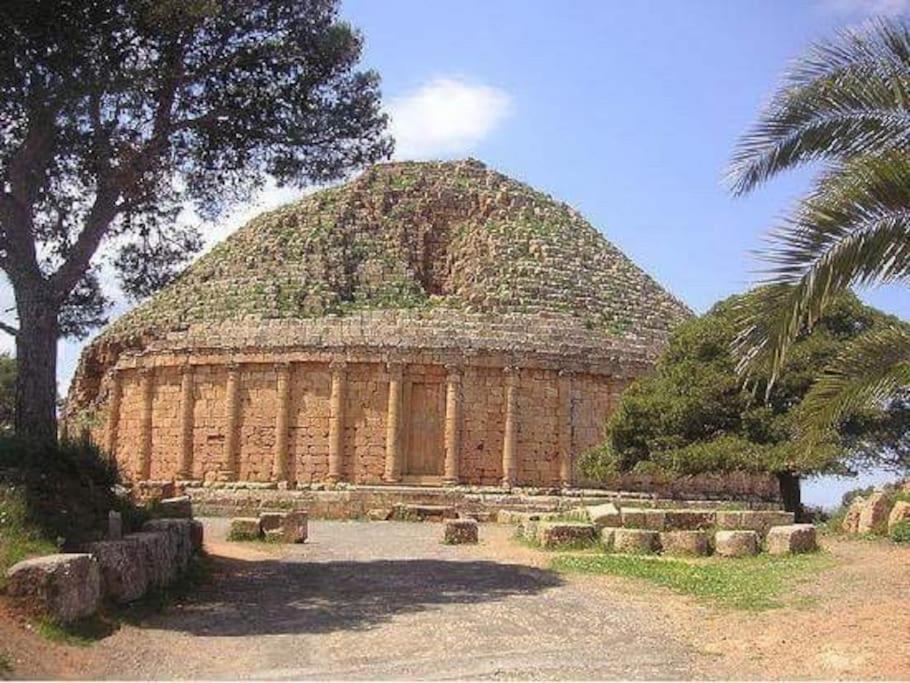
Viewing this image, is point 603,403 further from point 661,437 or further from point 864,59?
point 864,59

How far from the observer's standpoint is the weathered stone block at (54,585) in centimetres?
845

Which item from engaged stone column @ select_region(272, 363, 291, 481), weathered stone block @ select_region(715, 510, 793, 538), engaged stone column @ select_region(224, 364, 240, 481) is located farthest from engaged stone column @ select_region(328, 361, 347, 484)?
weathered stone block @ select_region(715, 510, 793, 538)

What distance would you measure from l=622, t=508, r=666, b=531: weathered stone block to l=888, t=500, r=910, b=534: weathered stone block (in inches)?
143

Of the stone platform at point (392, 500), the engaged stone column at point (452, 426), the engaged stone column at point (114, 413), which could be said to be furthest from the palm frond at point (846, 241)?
the engaged stone column at point (114, 413)

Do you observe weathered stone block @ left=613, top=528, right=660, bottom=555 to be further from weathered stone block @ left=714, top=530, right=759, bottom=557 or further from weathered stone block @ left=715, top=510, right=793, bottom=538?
weathered stone block @ left=715, top=510, right=793, bottom=538

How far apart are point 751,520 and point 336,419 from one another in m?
15.4

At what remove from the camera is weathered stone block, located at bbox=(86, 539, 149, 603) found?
1008 centimetres

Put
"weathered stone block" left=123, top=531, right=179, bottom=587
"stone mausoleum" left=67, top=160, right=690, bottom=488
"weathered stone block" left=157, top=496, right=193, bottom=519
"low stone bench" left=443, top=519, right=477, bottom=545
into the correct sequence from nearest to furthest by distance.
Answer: "weathered stone block" left=123, top=531, right=179, bottom=587
"weathered stone block" left=157, top=496, right=193, bottom=519
"low stone bench" left=443, top=519, right=477, bottom=545
"stone mausoleum" left=67, top=160, right=690, bottom=488

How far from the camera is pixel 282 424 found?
98.2ft

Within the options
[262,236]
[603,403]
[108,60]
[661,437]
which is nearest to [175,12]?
[108,60]

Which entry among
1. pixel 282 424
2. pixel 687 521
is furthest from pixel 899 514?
pixel 282 424

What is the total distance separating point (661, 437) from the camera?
2228cm

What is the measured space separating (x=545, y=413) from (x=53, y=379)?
64.4 feet

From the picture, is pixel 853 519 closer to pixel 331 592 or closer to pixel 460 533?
pixel 460 533
